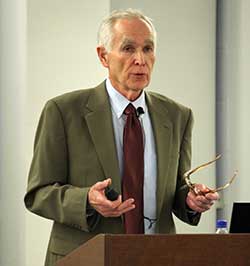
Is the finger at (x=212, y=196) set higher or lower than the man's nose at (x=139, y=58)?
lower

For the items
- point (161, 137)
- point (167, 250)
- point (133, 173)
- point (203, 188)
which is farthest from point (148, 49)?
point (167, 250)

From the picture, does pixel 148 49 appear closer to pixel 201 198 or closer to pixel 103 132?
pixel 103 132

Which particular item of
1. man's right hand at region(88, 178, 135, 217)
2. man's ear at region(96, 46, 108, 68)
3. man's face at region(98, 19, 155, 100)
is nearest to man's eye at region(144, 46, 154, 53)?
man's face at region(98, 19, 155, 100)

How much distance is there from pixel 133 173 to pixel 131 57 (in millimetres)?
388

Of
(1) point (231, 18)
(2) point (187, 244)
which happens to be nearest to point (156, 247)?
(2) point (187, 244)

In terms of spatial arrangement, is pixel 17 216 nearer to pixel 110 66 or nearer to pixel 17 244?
pixel 17 244

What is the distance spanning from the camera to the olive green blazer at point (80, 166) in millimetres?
2451

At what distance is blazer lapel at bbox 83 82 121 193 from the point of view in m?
2.49

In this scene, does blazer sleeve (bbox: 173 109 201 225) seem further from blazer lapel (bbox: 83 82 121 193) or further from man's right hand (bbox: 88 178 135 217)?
man's right hand (bbox: 88 178 135 217)

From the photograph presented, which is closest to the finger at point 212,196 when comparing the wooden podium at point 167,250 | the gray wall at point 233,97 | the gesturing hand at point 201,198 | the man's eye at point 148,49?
the gesturing hand at point 201,198

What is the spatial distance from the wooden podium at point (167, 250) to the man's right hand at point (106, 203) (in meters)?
0.46

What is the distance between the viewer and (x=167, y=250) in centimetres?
158

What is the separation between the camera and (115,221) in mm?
2479

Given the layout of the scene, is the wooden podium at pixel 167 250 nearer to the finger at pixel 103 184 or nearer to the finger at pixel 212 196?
the finger at pixel 103 184
